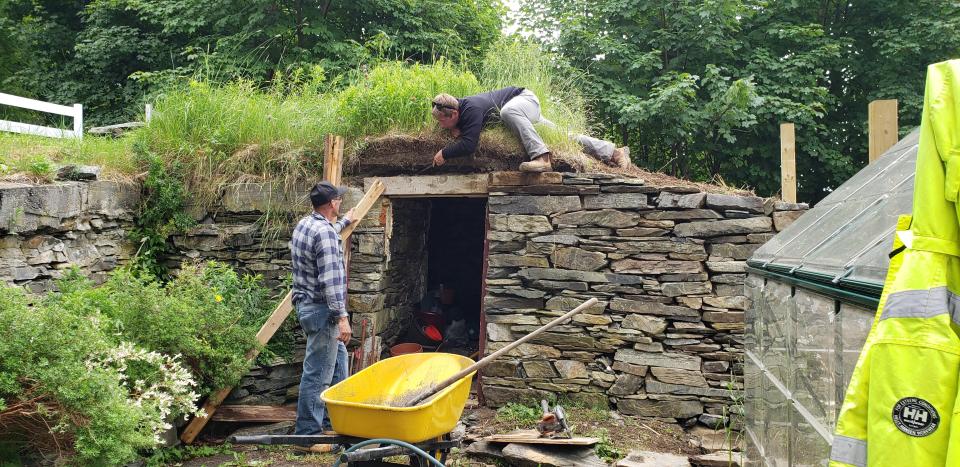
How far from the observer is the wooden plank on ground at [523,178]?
19.2 feet

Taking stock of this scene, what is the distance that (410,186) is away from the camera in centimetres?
616

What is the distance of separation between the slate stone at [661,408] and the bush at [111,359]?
3.30m

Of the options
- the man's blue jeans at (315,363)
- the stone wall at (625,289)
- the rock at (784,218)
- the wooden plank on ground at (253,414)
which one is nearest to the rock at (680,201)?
the stone wall at (625,289)

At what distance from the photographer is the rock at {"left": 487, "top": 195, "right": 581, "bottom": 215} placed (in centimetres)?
587

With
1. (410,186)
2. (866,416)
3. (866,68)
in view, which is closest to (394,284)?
(410,186)

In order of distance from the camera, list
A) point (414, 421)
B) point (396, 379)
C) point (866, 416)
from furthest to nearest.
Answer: point (396, 379)
point (414, 421)
point (866, 416)

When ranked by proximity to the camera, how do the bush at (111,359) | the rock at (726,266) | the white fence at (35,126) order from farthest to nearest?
the white fence at (35,126)
the rock at (726,266)
the bush at (111,359)

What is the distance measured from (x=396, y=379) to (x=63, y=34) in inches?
476

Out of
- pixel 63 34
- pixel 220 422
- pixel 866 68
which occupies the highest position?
pixel 63 34

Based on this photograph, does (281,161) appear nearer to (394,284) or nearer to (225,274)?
(225,274)

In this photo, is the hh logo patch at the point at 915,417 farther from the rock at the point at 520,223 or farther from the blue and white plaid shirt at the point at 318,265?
the rock at the point at 520,223

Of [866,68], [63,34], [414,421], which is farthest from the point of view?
[63,34]

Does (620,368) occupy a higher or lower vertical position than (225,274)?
lower

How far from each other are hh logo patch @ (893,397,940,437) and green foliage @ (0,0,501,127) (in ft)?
30.6
